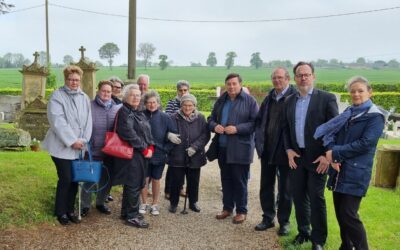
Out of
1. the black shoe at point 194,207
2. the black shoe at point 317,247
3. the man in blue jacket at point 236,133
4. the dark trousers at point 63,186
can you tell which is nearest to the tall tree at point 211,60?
the black shoe at point 194,207

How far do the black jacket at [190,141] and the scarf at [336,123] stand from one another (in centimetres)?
201

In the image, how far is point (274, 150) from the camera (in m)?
5.03

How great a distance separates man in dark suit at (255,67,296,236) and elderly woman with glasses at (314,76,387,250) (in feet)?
3.13

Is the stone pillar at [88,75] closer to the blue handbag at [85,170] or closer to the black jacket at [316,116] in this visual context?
the blue handbag at [85,170]

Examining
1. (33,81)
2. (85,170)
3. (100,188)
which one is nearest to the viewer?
(85,170)

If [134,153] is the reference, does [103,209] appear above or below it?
below

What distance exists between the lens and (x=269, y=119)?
206 inches

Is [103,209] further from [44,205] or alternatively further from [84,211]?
[44,205]

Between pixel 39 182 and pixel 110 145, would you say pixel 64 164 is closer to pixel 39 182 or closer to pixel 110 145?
pixel 110 145

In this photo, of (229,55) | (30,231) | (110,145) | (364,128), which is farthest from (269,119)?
(229,55)

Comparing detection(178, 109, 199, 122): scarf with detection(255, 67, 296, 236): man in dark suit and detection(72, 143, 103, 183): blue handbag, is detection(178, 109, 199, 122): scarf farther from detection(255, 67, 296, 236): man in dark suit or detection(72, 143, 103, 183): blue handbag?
detection(72, 143, 103, 183): blue handbag

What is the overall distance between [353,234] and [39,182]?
13.5ft

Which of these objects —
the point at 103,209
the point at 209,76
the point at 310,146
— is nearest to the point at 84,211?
the point at 103,209

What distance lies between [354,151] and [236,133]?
5.99 ft
